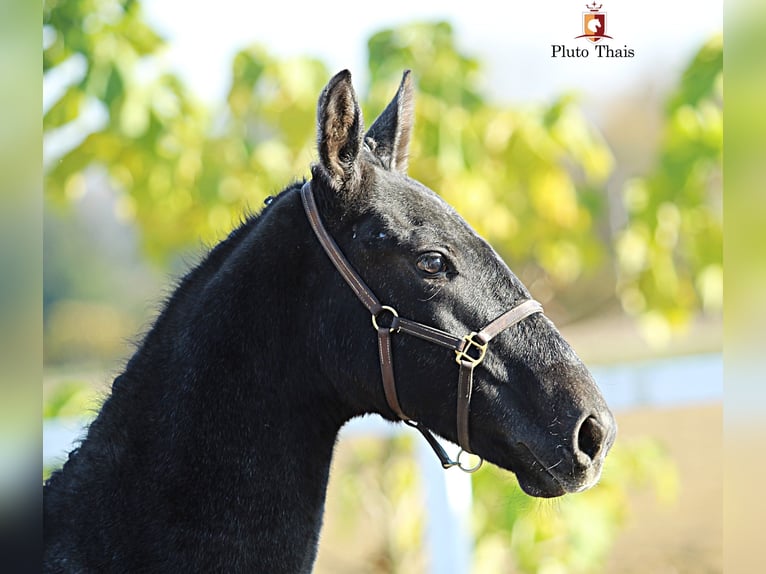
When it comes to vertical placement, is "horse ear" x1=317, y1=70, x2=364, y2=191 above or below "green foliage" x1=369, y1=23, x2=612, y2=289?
below

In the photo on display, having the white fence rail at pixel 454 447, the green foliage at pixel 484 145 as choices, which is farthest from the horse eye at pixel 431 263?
the green foliage at pixel 484 145

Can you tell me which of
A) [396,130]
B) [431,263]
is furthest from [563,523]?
[431,263]

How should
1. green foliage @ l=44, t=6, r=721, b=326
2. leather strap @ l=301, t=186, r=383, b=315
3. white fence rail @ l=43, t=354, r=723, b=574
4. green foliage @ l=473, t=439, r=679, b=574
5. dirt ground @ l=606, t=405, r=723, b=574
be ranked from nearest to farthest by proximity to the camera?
1. leather strap @ l=301, t=186, r=383, b=315
2. white fence rail @ l=43, t=354, r=723, b=574
3. green foliage @ l=44, t=6, r=721, b=326
4. green foliage @ l=473, t=439, r=679, b=574
5. dirt ground @ l=606, t=405, r=723, b=574

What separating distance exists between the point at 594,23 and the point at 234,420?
9.37ft

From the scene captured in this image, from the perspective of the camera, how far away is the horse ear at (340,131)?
79.0 inches

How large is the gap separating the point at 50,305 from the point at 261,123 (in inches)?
310

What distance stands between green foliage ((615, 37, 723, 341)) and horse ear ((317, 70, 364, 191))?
3543 millimetres

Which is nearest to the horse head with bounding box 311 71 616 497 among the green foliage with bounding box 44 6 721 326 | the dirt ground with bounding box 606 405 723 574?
the green foliage with bounding box 44 6 721 326

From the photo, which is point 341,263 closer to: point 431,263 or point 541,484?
point 431,263

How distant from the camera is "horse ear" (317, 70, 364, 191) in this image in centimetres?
201

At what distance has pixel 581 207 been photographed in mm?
5762

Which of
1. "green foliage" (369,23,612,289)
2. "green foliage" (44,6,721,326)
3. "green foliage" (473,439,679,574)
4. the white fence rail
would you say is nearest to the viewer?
the white fence rail

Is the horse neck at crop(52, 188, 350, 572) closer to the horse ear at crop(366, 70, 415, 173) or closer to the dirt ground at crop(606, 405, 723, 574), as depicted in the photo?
the horse ear at crop(366, 70, 415, 173)

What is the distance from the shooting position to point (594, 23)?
400 cm
